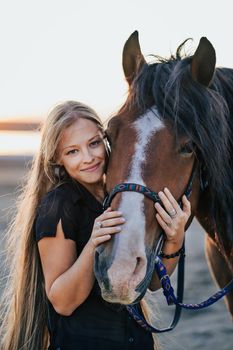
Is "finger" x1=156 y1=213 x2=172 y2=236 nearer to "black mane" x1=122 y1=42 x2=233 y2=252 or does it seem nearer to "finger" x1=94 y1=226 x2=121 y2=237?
"finger" x1=94 y1=226 x2=121 y2=237

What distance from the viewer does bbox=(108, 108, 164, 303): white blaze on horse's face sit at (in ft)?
7.83

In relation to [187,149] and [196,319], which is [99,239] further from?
[196,319]

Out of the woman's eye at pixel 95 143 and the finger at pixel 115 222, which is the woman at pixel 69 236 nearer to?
the woman's eye at pixel 95 143

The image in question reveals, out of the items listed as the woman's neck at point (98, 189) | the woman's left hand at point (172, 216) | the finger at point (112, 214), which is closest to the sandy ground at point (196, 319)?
the woman's neck at point (98, 189)

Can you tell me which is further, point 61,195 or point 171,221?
point 61,195

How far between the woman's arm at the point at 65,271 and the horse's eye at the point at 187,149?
1.74 ft

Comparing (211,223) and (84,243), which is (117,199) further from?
(211,223)

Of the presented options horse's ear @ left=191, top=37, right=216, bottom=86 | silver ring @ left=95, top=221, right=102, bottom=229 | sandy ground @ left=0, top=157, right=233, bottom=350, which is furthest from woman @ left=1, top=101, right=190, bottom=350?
sandy ground @ left=0, top=157, right=233, bottom=350

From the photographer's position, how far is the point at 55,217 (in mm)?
2883

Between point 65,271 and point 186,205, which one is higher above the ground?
point 186,205

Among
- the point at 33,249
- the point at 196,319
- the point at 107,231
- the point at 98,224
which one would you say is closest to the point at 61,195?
the point at 33,249

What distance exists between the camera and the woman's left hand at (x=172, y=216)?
2582 millimetres

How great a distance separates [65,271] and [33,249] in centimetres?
34

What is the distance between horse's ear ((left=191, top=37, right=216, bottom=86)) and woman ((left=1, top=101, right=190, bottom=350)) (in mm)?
525
